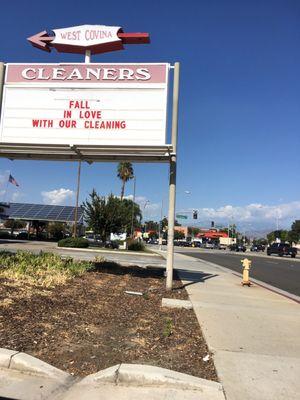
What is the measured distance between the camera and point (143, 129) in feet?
40.4

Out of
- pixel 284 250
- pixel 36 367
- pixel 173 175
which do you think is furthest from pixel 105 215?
pixel 36 367

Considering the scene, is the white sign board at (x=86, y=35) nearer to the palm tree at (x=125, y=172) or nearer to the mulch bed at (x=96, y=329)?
the mulch bed at (x=96, y=329)

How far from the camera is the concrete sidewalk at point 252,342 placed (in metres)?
4.95

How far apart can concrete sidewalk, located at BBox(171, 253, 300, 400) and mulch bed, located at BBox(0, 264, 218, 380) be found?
266mm

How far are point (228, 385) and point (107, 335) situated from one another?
219cm

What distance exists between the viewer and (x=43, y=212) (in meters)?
74.2

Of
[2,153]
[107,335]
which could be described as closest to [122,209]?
[2,153]

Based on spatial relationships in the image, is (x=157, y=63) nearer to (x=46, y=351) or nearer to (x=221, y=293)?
(x=221, y=293)

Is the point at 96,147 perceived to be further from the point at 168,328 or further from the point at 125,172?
the point at 125,172

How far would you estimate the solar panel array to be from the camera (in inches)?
2781

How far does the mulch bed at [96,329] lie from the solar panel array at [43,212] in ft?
197

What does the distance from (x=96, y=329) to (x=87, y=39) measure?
8.88 metres

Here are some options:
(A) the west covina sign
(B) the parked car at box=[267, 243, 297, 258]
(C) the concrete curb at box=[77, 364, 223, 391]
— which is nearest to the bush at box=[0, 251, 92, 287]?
(A) the west covina sign

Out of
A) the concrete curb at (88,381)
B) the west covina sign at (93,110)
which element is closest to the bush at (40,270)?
the west covina sign at (93,110)
